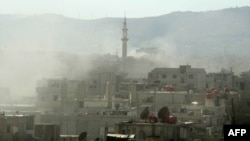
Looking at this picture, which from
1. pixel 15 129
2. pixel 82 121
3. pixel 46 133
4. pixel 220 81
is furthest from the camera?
Result: pixel 220 81

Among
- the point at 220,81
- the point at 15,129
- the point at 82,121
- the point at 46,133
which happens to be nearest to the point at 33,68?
the point at 220,81

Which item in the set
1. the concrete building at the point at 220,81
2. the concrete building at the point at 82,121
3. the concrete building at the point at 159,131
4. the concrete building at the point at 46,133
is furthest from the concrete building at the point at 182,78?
the concrete building at the point at 159,131

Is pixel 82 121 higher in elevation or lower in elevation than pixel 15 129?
higher

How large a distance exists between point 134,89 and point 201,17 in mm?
144808

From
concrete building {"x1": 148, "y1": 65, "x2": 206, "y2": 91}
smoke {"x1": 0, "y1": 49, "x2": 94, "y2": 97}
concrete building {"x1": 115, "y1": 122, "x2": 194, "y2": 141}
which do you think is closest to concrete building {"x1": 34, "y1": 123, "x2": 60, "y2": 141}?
concrete building {"x1": 115, "y1": 122, "x2": 194, "y2": 141}

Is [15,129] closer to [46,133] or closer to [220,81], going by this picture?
[46,133]

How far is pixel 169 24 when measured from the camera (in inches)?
6732

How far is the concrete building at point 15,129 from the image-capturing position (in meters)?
19.1

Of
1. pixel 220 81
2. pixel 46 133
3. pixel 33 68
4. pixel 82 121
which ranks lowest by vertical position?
pixel 46 133

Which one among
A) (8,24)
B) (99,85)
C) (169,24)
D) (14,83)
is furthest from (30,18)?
(99,85)

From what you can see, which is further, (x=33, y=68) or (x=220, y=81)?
(x=33, y=68)

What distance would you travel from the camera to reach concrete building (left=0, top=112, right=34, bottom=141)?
62.5 ft

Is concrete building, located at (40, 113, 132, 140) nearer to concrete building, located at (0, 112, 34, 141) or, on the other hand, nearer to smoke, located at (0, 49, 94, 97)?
concrete building, located at (0, 112, 34, 141)

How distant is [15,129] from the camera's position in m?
19.3
